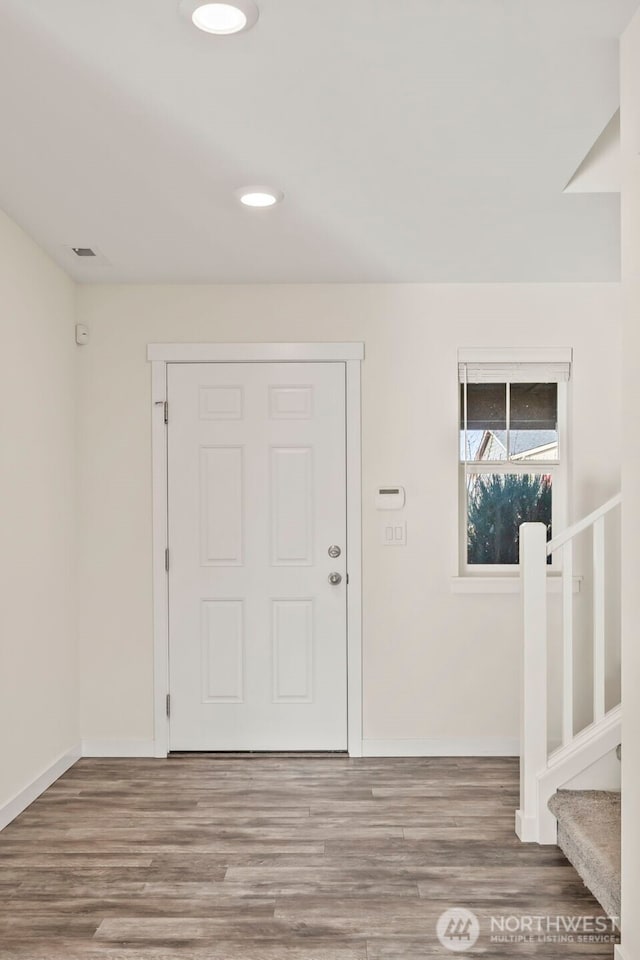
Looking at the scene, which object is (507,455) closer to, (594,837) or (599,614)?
(599,614)

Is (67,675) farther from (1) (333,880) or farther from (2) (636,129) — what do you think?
(2) (636,129)

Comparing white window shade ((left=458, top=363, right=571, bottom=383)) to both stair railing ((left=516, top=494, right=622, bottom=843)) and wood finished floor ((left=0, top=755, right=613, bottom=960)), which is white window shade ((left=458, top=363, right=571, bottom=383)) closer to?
stair railing ((left=516, top=494, right=622, bottom=843))

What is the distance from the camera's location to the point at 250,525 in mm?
4297

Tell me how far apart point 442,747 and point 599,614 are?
1.47m

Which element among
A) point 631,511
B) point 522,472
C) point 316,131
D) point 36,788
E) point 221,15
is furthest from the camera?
point 522,472

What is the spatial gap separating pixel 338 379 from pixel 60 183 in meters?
1.77

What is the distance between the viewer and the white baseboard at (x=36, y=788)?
10.9 feet

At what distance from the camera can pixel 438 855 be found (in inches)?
118

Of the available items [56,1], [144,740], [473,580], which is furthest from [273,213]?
[144,740]

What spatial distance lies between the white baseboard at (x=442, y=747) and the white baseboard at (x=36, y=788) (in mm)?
1487

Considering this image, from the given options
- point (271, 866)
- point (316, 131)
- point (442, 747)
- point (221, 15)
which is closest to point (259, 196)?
point (316, 131)

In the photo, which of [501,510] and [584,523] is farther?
[501,510]

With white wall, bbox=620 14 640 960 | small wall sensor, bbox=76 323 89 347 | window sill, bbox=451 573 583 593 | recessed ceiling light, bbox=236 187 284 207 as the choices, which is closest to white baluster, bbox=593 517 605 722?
white wall, bbox=620 14 640 960

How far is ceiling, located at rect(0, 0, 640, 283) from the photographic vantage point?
2.01 m
